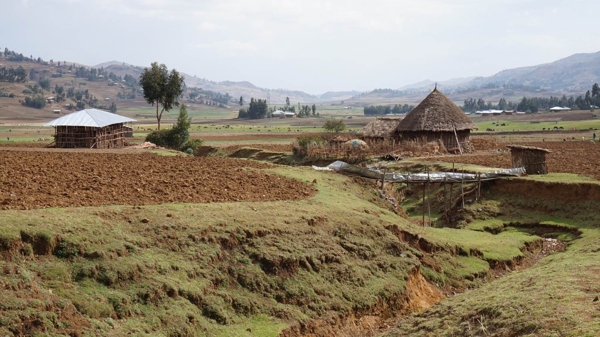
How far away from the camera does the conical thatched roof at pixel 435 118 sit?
4712 centimetres

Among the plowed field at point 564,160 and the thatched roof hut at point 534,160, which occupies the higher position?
the thatched roof hut at point 534,160

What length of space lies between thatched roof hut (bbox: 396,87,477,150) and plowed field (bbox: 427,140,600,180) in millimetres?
3277

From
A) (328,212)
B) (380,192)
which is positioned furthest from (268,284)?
(380,192)

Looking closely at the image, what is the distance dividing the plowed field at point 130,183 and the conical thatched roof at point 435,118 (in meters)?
21.5

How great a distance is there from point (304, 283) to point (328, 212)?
4574mm

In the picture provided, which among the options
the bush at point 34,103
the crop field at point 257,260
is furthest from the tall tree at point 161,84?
the bush at point 34,103

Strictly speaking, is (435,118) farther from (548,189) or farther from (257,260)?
(257,260)

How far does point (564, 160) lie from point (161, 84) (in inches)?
1477

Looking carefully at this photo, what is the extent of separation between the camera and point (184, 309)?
506 inches

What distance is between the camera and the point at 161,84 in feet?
199

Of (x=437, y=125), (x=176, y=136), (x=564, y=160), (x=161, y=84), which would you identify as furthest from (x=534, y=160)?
(x=161, y=84)

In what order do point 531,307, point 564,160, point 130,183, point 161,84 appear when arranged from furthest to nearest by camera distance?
1. point 161,84
2. point 564,160
3. point 130,183
4. point 531,307

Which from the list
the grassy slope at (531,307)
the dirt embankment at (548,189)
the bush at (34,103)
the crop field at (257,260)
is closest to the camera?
the grassy slope at (531,307)

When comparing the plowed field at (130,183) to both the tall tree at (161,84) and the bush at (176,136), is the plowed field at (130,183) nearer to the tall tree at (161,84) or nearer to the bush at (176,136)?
the bush at (176,136)
